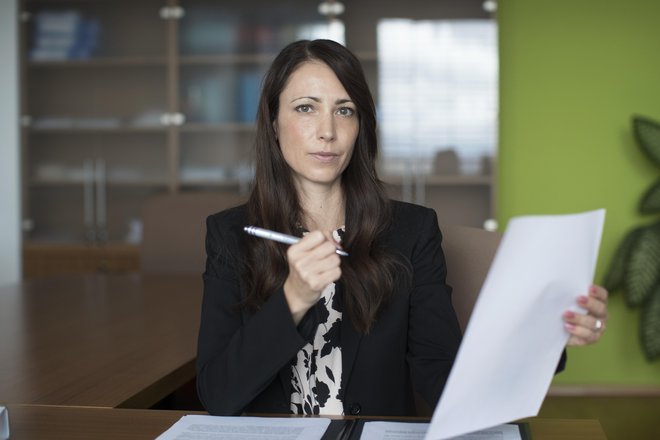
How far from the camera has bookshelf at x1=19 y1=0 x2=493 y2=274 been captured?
4273 millimetres

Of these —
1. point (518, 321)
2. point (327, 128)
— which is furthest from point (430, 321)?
point (518, 321)

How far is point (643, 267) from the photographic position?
3908 millimetres

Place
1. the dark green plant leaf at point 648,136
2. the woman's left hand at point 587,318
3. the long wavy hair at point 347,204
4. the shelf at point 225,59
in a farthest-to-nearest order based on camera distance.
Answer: the shelf at point 225,59 → the dark green plant leaf at point 648,136 → the long wavy hair at point 347,204 → the woman's left hand at point 587,318

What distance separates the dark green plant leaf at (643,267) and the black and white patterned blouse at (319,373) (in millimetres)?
2739

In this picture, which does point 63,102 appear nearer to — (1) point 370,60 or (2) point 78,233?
(2) point 78,233

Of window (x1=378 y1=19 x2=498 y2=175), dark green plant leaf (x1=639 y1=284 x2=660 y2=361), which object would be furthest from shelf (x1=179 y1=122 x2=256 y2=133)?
dark green plant leaf (x1=639 y1=284 x2=660 y2=361)

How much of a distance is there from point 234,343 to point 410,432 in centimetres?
34

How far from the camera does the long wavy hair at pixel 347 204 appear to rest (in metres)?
1.53

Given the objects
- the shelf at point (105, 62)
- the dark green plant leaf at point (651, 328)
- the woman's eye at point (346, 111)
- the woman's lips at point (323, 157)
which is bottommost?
the dark green plant leaf at point (651, 328)

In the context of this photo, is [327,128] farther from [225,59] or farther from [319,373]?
[225,59]

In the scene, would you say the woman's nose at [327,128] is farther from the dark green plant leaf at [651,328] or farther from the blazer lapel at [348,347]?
the dark green plant leaf at [651,328]

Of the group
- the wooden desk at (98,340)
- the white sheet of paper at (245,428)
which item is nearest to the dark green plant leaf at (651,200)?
the wooden desk at (98,340)

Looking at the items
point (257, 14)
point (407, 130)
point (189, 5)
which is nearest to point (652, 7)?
point (407, 130)

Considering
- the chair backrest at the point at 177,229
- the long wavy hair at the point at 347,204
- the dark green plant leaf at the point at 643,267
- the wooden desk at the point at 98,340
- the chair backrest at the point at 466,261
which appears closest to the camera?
the wooden desk at the point at 98,340
